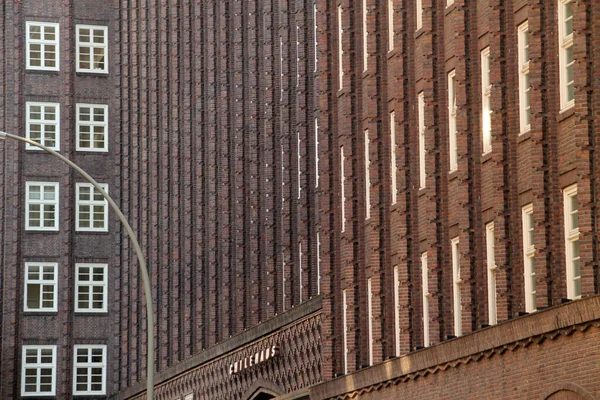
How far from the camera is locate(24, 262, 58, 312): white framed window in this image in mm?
73688

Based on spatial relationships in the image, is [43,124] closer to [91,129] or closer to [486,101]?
[91,129]

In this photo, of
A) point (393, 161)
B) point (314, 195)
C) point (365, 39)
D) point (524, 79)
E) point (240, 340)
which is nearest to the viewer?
point (524, 79)

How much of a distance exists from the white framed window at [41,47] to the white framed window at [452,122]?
43994mm

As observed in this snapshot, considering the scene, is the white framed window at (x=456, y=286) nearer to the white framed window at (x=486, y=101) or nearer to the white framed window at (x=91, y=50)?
the white framed window at (x=486, y=101)

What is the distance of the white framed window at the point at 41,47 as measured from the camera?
248ft

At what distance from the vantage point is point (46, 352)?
7325 centimetres

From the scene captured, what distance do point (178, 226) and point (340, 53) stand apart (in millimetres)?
21107

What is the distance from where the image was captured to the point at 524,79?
30.0m

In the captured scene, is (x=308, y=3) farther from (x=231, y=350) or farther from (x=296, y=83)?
(x=231, y=350)

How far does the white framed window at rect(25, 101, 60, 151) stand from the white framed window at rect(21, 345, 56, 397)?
942cm

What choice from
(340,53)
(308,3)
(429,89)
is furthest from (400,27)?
(308,3)

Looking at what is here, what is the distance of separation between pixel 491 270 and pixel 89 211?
150ft

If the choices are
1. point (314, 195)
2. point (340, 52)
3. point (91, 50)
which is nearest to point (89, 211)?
point (91, 50)

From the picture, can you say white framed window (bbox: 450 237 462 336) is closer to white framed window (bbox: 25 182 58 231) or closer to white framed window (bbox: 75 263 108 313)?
white framed window (bbox: 75 263 108 313)
